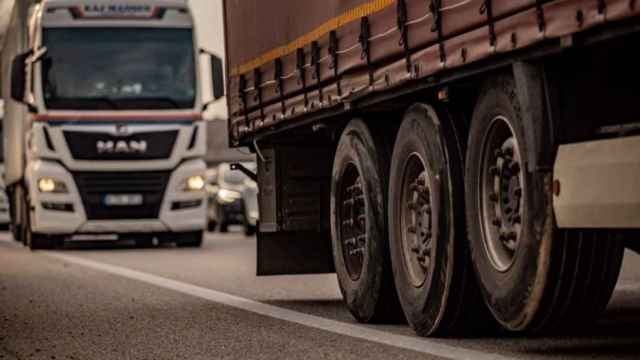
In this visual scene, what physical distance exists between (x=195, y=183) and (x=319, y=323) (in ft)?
53.2

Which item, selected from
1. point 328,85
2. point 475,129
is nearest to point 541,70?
point 475,129

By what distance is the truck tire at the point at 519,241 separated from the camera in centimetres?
823

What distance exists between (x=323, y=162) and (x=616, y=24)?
21.9 feet

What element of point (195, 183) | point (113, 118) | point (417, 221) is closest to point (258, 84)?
point (417, 221)

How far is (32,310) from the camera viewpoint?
525 inches

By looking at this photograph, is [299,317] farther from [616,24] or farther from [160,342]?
[616,24]

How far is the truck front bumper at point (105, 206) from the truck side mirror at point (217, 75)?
2.50m

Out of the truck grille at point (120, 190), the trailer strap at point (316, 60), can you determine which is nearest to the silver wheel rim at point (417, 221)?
the trailer strap at point (316, 60)

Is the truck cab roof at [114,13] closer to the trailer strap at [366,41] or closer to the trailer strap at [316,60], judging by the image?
the trailer strap at [316,60]

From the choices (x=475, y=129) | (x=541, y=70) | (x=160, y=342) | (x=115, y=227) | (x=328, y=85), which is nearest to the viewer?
(x=541, y=70)

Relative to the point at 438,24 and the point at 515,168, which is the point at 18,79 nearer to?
the point at 438,24

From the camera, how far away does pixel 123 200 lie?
89.0ft

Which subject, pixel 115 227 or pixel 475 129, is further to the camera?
pixel 115 227

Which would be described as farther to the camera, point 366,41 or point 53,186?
point 53,186
